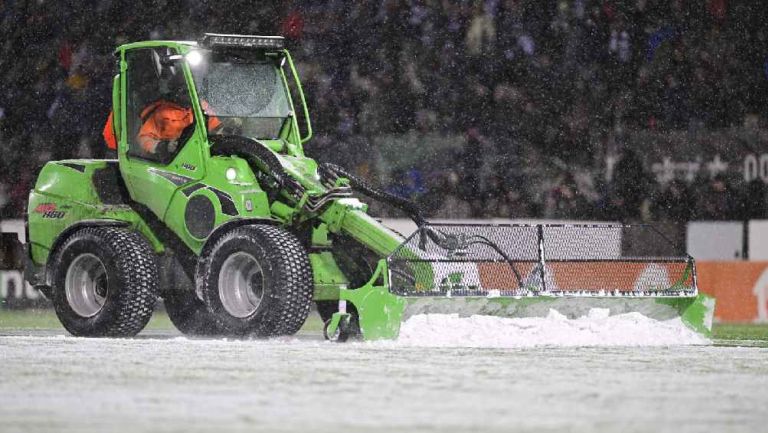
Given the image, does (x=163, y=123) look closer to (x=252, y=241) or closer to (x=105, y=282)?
(x=105, y=282)

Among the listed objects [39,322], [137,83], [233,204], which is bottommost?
[39,322]

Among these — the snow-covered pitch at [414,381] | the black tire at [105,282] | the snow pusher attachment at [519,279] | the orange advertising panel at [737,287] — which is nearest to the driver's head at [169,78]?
the black tire at [105,282]

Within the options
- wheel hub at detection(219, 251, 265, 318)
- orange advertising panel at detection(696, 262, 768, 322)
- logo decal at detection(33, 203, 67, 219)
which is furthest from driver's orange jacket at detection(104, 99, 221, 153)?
orange advertising panel at detection(696, 262, 768, 322)

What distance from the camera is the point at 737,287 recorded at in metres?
19.0

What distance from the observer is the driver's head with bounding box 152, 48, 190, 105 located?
12312 millimetres

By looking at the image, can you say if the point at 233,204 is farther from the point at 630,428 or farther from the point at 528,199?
the point at 528,199

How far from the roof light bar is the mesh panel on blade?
209 centimetres

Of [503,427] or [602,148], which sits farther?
[602,148]

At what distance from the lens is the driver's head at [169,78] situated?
1231 centimetres

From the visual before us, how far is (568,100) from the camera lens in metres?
23.9

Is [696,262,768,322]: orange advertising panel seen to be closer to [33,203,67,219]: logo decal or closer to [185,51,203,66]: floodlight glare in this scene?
[185,51,203,66]: floodlight glare

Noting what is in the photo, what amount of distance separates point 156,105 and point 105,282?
4.83 ft

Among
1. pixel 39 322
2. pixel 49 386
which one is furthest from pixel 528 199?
pixel 49 386

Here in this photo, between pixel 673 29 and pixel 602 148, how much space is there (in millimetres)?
2719
